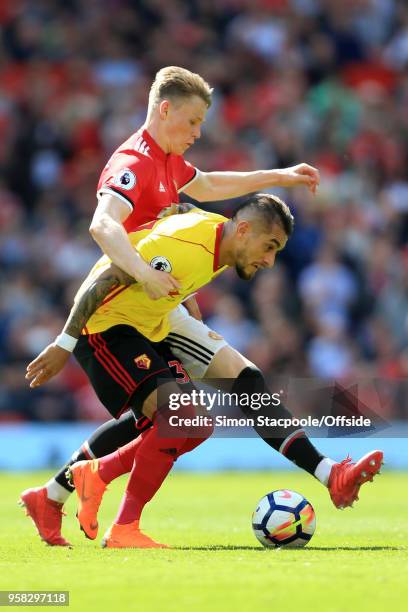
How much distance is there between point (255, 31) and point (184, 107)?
36.4ft

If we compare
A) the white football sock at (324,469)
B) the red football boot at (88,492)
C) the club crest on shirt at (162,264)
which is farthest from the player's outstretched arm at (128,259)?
the white football sock at (324,469)

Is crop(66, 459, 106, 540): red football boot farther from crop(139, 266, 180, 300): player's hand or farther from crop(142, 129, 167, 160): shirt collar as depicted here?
crop(142, 129, 167, 160): shirt collar

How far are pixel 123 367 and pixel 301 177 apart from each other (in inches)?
69.1

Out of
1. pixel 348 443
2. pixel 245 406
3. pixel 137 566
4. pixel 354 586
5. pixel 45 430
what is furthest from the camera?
pixel 45 430

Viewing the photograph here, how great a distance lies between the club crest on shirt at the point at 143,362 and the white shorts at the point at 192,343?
580mm

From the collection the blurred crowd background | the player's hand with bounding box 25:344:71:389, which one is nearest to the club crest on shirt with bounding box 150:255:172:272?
the player's hand with bounding box 25:344:71:389

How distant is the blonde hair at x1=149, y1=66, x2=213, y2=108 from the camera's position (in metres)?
7.22

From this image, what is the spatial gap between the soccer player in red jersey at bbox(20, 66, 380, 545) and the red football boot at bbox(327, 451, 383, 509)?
0.06 metres

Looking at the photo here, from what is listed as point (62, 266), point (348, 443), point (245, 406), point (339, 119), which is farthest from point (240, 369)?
point (339, 119)

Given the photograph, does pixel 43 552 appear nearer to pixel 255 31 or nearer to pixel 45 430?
pixel 45 430

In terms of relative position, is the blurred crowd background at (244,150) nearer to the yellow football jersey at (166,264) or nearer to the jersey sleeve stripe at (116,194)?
the yellow football jersey at (166,264)

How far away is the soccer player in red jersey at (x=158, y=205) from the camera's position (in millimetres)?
6887

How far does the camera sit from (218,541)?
738 cm

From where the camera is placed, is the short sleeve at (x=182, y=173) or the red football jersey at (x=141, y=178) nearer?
the red football jersey at (x=141, y=178)
